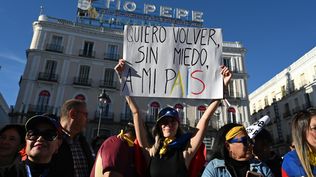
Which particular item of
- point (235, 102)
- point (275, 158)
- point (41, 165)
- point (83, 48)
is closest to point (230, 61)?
point (235, 102)

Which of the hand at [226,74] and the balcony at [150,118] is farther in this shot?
the balcony at [150,118]

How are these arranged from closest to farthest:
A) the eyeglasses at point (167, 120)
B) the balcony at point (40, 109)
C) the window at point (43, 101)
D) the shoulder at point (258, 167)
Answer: the shoulder at point (258, 167) → the eyeglasses at point (167, 120) → the balcony at point (40, 109) → the window at point (43, 101)

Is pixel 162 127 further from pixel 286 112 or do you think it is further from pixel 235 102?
pixel 286 112

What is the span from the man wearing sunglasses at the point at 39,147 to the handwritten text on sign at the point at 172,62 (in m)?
1.14

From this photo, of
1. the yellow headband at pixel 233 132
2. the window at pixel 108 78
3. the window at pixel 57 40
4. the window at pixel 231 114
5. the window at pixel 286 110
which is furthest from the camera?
the window at pixel 286 110

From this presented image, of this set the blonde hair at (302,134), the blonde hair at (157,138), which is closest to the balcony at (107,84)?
the blonde hair at (157,138)

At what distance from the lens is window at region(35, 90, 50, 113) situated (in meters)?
21.8

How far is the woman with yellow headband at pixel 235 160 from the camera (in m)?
2.17

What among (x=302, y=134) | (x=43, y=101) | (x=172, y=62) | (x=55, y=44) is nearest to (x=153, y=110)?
(x=43, y=101)

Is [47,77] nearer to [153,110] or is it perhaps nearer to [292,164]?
[153,110]

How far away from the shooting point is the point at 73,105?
2518mm

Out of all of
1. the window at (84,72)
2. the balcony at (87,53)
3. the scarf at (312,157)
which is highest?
the balcony at (87,53)

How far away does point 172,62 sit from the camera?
3.16 metres

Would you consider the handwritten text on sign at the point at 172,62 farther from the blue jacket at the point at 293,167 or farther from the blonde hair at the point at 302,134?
the blue jacket at the point at 293,167
